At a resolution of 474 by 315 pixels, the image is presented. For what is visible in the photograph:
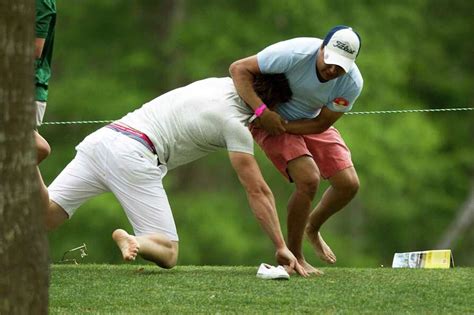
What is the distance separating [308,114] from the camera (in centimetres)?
898

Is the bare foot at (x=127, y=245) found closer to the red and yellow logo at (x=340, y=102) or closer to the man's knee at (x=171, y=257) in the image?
the man's knee at (x=171, y=257)

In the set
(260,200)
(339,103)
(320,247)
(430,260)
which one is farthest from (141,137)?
(430,260)

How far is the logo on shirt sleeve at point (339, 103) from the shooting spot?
28.9 ft

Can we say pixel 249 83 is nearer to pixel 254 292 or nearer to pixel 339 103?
pixel 339 103

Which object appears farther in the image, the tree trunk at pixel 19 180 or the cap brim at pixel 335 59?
the cap brim at pixel 335 59

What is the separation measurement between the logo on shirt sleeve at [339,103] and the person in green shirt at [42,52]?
1.62 m

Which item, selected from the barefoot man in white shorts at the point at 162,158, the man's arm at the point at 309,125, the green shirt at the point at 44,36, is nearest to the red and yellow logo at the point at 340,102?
the man's arm at the point at 309,125

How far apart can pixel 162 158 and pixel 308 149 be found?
3.31 ft

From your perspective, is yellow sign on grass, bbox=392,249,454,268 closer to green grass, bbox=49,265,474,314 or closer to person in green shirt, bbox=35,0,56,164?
green grass, bbox=49,265,474,314

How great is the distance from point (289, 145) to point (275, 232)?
0.60 meters

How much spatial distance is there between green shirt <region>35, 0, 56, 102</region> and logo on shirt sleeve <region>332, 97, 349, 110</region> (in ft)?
5.31

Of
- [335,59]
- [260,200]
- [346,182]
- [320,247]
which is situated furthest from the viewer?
[320,247]

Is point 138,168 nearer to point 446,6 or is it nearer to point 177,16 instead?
point 177,16

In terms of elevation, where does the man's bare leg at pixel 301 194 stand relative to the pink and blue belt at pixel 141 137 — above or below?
below
